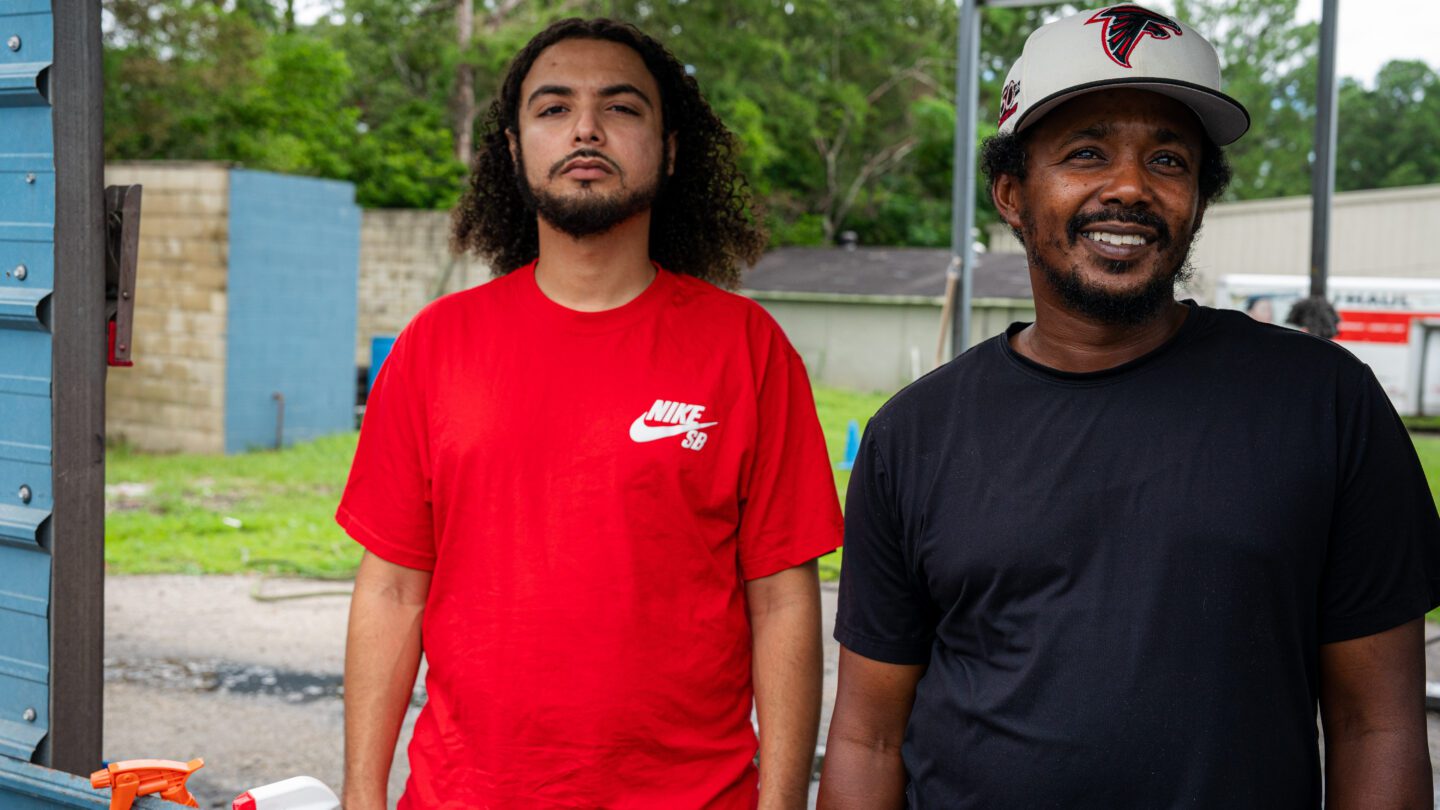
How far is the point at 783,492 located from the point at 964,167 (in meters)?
4.16

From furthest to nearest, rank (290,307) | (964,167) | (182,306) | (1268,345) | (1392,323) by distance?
1. (1392,323)
2. (290,307)
3. (182,306)
4. (964,167)
5. (1268,345)

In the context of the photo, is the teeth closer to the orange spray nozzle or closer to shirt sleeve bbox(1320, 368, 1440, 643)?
shirt sleeve bbox(1320, 368, 1440, 643)

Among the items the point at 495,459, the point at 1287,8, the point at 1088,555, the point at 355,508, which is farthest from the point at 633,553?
the point at 1287,8

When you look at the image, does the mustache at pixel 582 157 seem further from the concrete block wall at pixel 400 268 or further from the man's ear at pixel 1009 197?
the concrete block wall at pixel 400 268

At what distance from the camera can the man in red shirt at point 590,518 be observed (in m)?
2.34

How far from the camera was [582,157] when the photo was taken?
8.29 feet

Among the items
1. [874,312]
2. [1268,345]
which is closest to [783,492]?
[1268,345]

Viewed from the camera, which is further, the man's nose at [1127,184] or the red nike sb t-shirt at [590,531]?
the red nike sb t-shirt at [590,531]

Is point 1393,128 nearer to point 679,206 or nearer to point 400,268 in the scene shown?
point 400,268

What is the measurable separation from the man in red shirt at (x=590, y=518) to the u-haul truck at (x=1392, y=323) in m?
21.4

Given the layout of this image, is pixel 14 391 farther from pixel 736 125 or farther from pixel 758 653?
pixel 736 125

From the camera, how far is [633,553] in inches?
92.0

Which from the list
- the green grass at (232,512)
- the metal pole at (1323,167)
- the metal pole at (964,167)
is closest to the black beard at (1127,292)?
the metal pole at (964,167)

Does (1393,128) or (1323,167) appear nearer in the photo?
(1323,167)
